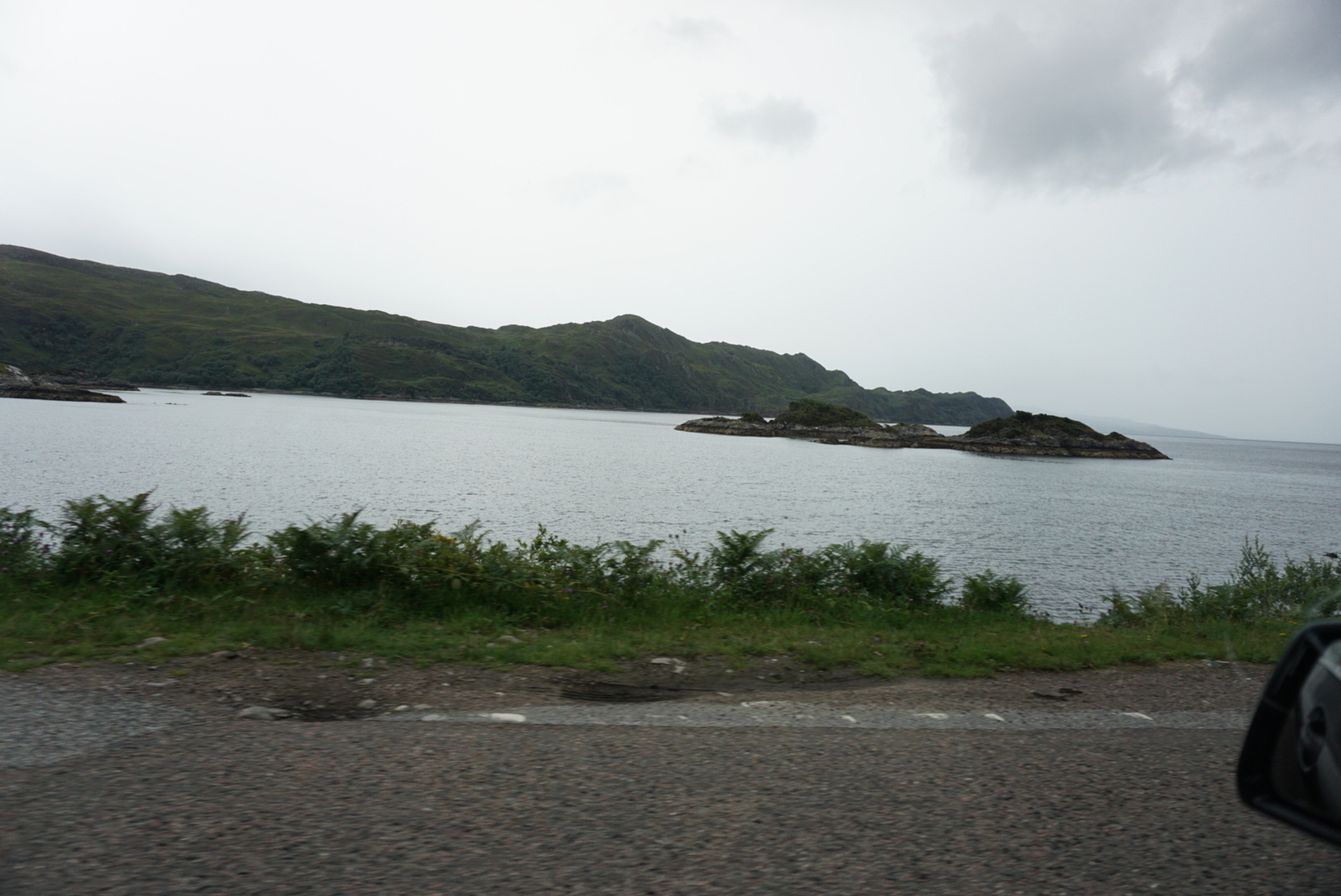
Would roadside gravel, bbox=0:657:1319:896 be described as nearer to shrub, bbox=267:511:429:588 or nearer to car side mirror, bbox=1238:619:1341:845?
car side mirror, bbox=1238:619:1341:845

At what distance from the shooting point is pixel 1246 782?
9.04 ft

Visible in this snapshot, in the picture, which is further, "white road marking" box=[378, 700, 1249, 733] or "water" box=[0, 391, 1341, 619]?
"water" box=[0, 391, 1341, 619]

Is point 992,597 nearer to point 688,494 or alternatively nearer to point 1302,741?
point 1302,741

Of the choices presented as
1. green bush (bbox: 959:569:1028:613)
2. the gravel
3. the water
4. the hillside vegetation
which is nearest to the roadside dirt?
the gravel

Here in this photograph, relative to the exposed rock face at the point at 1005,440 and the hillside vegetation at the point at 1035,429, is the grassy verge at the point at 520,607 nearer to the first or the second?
the exposed rock face at the point at 1005,440

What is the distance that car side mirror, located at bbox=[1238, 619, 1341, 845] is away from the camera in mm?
2457

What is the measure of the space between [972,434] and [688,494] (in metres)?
110

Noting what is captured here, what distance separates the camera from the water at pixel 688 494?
3091 cm

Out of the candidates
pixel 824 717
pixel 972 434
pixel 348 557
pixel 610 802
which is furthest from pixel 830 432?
pixel 610 802

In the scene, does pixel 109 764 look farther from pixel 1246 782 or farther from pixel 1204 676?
pixel 1204 676

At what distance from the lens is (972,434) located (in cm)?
14012

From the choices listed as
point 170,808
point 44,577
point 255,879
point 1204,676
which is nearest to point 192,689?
point 170,808

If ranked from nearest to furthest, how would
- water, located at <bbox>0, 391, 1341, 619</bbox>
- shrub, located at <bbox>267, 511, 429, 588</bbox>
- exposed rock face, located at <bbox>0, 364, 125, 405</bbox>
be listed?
shrub, located at <bbox>267, 511, 429, 588</bbox>
water, located at <bbox>0, 391, 1341, 619</bbox>
exposed rock face, located at <bbox>0, 364, 125, 405</bbox>

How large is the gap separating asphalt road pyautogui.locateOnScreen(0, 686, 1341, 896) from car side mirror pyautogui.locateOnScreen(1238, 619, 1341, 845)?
3.82 feet
